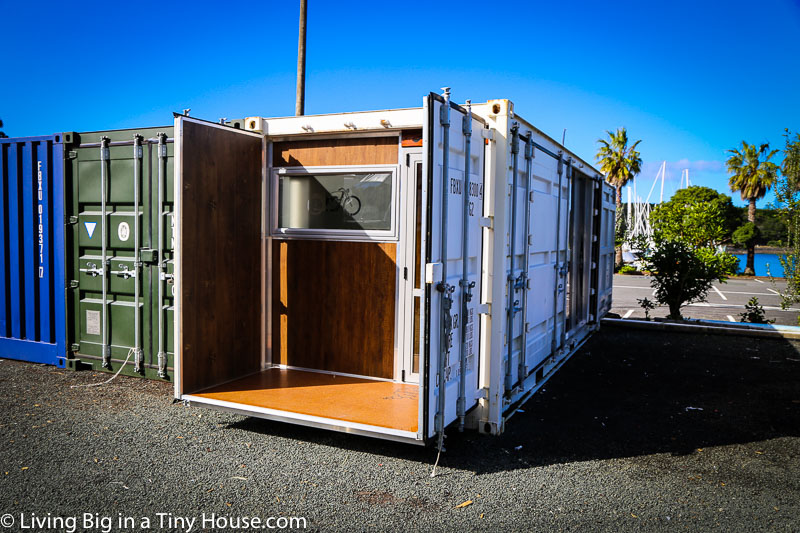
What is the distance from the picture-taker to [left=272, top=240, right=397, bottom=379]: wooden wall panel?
5.86m

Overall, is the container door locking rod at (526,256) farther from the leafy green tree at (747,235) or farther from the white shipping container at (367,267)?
the leafy green tree at (747,235)

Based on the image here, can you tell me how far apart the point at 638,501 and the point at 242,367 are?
3.80 metres

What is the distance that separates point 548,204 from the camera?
6.53 metres

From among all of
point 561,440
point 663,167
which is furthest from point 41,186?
point 663,167

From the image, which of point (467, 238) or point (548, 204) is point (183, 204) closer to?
point (467, 238)

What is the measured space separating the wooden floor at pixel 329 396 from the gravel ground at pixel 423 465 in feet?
0.89

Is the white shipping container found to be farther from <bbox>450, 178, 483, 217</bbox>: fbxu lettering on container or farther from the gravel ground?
the gravel ground

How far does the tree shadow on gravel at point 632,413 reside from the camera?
468 centimetres

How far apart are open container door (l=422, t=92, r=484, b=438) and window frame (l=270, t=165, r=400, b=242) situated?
1.06 m

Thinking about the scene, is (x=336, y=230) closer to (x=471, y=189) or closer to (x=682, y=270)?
(x=471, y=189)

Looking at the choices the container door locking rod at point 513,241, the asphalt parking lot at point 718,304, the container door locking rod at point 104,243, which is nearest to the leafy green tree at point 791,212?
the asphalt parking lot at point 718,304

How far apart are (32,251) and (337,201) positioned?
13.4 ft

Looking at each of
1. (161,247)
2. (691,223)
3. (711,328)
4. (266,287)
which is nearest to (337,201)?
(266,287)

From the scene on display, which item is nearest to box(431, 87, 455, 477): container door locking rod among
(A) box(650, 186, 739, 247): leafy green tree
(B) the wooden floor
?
(B) the wooden floor
